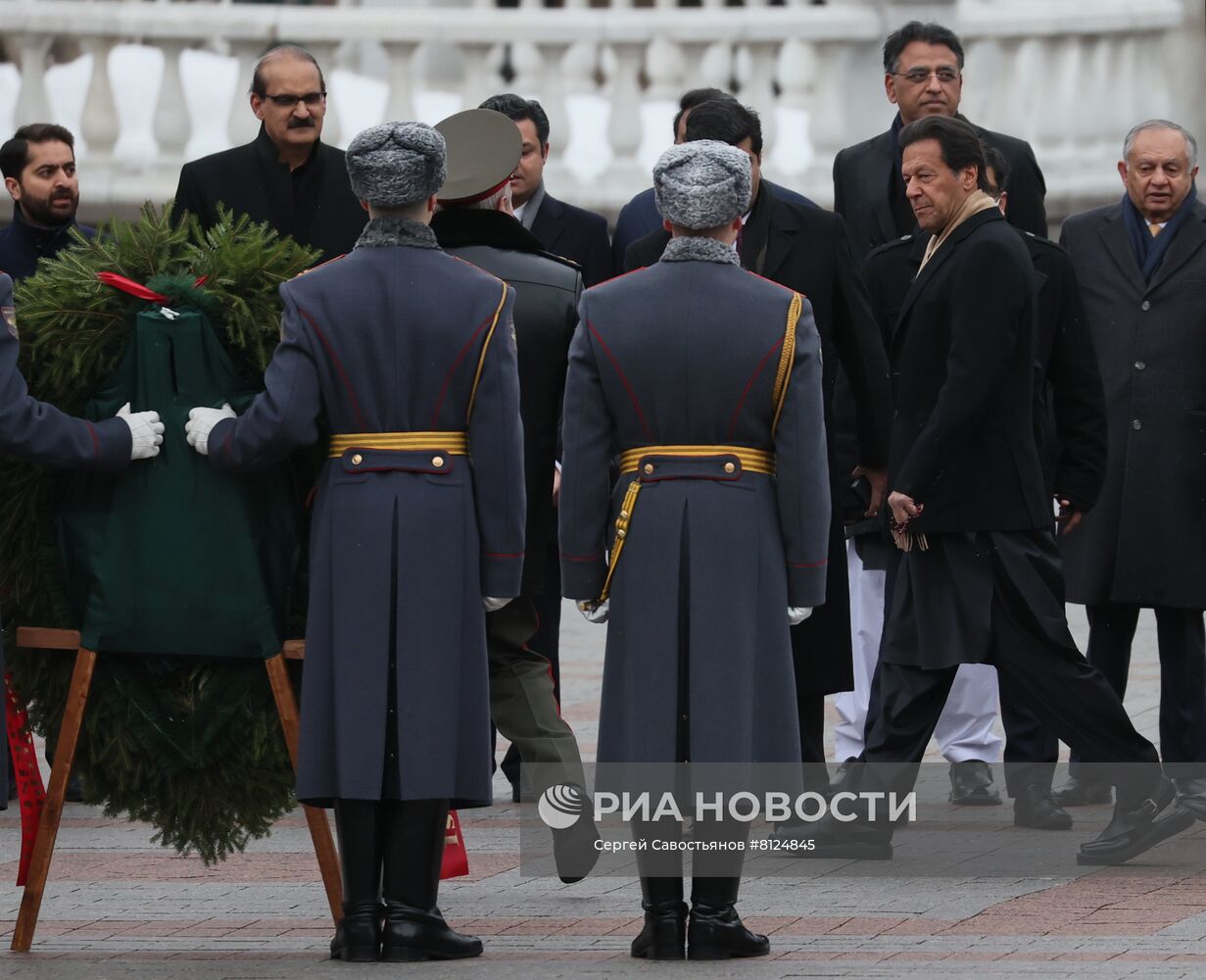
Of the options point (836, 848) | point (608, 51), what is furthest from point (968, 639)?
point (608, 51)

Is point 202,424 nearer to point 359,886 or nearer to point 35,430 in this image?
point 35,430

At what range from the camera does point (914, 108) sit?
9617mm

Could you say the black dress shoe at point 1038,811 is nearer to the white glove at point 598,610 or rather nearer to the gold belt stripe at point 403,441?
the white glove at point 598,610

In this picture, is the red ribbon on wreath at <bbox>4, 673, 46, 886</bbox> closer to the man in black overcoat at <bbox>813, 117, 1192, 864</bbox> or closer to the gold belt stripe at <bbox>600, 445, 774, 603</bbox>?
the gold belt stripe at <bbox>600, 445, 774, 603</bbox>

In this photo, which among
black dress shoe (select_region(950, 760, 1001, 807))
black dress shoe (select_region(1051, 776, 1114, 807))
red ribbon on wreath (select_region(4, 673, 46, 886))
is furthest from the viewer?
black dress shoe (select_region(950, 760, 1001, 807))

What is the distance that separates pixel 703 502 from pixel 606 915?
1203mm

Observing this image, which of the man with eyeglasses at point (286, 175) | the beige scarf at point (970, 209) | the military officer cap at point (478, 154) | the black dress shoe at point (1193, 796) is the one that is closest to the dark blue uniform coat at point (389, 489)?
the military officer cap at point (478, 154)

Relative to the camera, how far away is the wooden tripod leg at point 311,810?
24.2 ft

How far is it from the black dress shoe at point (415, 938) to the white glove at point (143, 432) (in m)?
1.18

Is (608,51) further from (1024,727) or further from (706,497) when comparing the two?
(706,497)

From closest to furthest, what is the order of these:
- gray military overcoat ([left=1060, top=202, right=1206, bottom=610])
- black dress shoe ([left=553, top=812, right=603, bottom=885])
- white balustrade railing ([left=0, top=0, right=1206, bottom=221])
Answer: black dress shoe ([left=553, top=812, right=603, bottom=885]) < gray military overcoat ([left=1060, top=202, right=1206, bottom=610]) < white balustrade railing ([left=0, top=0, right=1206, bottom=221])

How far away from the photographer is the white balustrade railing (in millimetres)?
13828

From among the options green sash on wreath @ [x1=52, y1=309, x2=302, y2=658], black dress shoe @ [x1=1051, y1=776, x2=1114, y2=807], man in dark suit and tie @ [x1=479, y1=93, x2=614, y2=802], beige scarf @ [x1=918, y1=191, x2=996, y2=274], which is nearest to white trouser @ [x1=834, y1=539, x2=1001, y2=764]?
black dress shoe @ [x1=1051, y1=776, x2=1114, y2=807]

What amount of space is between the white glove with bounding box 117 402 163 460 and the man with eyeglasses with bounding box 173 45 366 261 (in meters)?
1.88
